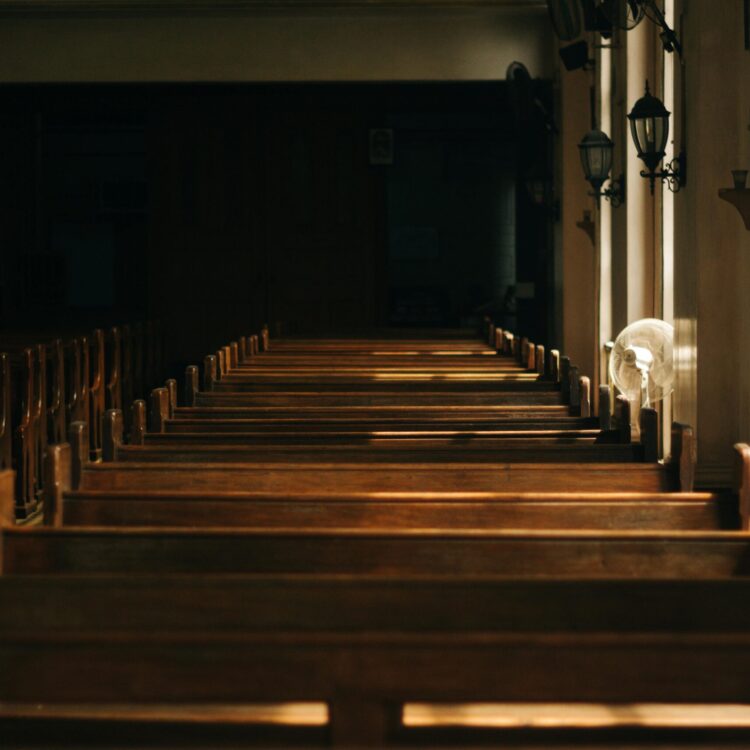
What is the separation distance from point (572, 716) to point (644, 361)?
439 cm

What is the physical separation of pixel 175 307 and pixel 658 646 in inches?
472

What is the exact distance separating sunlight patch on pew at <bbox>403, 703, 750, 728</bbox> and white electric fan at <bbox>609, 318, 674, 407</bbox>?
4009mm

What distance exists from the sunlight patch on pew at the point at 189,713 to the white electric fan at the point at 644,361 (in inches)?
168

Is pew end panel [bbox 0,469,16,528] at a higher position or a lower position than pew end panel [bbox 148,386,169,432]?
lower

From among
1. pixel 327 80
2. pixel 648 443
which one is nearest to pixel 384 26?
pixel 327 80

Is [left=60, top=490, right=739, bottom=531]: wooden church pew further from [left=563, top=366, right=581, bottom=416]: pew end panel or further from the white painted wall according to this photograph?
the white painted wall

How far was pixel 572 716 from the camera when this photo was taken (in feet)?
7.89

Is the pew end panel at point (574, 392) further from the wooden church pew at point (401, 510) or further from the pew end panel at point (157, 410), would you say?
the wooden church pew at point (401, 510)

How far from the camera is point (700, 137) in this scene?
5.99 metres

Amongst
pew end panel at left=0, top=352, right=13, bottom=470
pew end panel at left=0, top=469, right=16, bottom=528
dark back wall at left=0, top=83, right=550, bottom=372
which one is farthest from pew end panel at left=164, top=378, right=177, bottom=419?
dark back wall at left=0, top=83, right=550, bottom=372

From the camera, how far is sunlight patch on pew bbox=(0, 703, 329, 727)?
7.41ft

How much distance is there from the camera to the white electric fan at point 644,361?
21.5 feet

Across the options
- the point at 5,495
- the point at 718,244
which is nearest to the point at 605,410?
the point at 718,244

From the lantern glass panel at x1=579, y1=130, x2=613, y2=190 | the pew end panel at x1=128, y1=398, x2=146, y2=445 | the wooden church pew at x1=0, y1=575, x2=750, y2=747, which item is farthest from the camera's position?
the lantern glass panel at x1=579, y1=130, x2=613, y2=190
